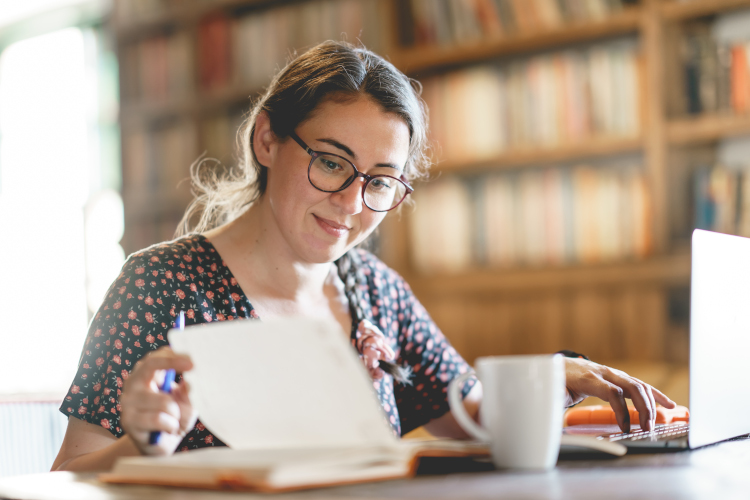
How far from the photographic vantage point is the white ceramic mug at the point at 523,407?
0.67 metres

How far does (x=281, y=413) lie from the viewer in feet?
2.08

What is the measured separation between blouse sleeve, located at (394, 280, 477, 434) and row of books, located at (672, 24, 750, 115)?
3.77 ft

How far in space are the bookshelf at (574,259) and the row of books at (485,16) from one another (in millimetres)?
13

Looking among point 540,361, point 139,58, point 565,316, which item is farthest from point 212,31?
point 540,361

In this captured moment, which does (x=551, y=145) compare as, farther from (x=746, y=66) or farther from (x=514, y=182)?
(x=746, y=66)

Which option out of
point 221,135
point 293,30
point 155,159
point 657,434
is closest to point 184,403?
point 657,434

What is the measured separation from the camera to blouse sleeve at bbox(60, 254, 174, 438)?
996 mm

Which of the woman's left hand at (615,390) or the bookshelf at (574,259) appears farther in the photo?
the bookshelf at (574,259)

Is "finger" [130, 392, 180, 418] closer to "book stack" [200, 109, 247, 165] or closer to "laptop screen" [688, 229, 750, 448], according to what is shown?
"laptop screen" [688, 229, 750, 448]

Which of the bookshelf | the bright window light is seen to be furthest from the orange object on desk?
the bright window light

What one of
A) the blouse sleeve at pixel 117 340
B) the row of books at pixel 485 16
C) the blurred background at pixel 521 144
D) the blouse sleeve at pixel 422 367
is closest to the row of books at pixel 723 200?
the blurred background at pixel 521 144

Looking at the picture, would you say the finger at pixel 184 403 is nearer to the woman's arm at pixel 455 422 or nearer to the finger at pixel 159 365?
the finger at pixel 159 365

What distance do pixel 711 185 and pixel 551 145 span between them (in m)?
0.47

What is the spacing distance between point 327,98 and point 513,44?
1294mm
